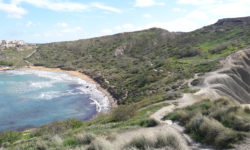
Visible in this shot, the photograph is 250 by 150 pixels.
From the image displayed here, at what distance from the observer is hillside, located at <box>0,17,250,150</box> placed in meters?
10.1

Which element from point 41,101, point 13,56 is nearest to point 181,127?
point 41,101

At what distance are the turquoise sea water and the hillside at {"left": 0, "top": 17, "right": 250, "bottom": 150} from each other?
4.69 m

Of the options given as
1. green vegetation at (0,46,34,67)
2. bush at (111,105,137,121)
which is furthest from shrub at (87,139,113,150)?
green vegetation at (0,46,34,67)

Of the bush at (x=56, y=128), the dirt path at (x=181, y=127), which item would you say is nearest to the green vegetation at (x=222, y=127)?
the dirt path at (x=181, y=127)

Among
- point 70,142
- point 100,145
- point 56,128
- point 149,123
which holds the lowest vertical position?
point 56,128

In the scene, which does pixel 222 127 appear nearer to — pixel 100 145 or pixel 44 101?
pixel 100 145

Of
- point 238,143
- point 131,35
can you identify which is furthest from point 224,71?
point 131,35

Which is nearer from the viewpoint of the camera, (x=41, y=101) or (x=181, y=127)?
(x=181, y=127)

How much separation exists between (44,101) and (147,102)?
24772 mm

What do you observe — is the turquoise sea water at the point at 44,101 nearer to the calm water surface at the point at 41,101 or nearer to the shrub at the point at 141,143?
the calm water surface at the point at 41,101

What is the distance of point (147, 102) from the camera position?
26.3m

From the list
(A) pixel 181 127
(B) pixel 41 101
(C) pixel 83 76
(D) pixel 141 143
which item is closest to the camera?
(D) pixel 141 143

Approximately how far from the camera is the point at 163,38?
106750mm

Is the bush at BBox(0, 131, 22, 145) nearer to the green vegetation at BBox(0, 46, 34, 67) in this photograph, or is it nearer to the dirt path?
the dirt path
